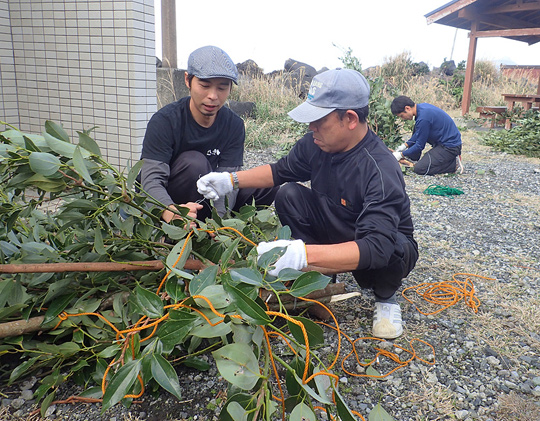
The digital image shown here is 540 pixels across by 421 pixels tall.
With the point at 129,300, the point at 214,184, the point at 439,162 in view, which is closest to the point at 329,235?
the point at 214,184

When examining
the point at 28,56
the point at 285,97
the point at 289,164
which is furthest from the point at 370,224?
the point at 285,97

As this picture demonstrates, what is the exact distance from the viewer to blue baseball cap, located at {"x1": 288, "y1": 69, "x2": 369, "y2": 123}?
1961mm

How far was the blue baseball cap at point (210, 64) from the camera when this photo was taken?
232 cm

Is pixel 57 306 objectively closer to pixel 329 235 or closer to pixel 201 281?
pixel 201 281

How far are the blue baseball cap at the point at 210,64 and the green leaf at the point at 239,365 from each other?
5.15 feet

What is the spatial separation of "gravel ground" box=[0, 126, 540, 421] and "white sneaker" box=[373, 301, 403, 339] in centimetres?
5

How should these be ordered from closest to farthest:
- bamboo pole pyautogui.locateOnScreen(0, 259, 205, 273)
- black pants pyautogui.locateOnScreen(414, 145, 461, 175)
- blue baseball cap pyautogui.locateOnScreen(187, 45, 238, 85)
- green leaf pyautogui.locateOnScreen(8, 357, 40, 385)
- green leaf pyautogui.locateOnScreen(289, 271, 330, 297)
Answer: green leaf pyautogui.locateOnScreen(289, 271, 330, 297), bamboo pole pyautogui.locateOnScreen(0, 259, 205, 273), green leaf pyautogui.locateOnScreen(8, 357, 40, 385), blue baseball cap pyautogui.locateOnScreen(187, 45, 238, 85), black pants pyautogui.locateOnScreen(414, 145, 461, 175)

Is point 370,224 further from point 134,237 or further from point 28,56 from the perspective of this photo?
point 28,56

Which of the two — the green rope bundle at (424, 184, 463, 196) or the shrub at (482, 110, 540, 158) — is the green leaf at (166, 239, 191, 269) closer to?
the green rope bundle at (424, 184, 463, 196)

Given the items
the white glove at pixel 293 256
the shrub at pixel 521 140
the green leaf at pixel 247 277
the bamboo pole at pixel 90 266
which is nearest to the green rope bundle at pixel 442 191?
the shrub at pixel 521 140

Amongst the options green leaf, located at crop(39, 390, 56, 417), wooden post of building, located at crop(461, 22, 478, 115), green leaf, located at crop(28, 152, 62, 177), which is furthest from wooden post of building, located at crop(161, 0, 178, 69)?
wooden post of building, located at crop(461, 22, 478, 115)

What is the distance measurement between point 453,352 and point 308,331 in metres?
1.00

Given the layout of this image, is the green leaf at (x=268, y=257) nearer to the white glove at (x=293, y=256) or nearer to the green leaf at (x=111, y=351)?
the white glove at (x=293, y=256)

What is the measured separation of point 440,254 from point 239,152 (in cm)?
148
